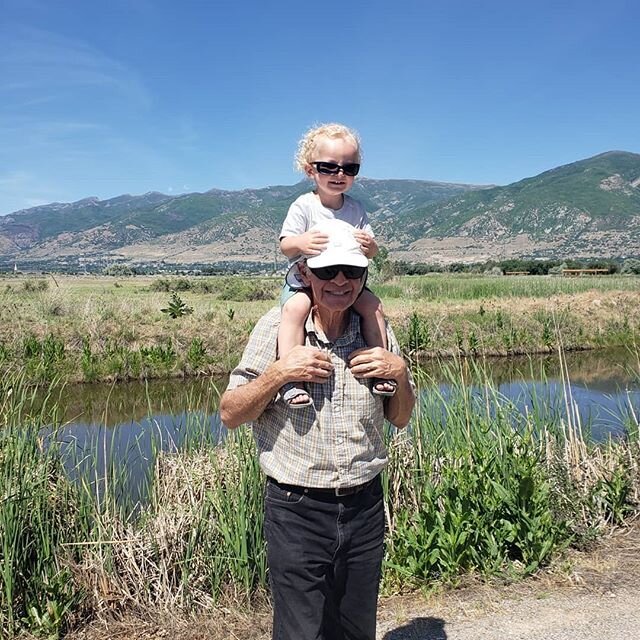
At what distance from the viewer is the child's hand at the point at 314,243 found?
6.84 ft

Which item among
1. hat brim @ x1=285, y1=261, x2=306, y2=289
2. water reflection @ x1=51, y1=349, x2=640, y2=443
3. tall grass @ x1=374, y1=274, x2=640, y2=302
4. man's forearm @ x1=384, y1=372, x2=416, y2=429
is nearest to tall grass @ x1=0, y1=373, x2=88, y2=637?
hat brim @ x1=285, y1=261, x2=306, y2=289

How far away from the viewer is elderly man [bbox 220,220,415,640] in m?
2.05

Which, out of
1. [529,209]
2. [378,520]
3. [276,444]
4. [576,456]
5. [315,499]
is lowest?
[576,456]

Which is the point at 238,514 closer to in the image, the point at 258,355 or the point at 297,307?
the point at 258,355

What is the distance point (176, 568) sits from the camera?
3691mm

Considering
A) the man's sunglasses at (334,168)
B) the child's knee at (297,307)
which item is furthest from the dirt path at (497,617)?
the man's sunglasses at (334,168)

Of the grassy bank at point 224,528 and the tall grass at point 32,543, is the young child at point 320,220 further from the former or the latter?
the tall grass at point 32,543

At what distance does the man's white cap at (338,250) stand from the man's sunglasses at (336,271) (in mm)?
13

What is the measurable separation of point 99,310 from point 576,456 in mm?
15832

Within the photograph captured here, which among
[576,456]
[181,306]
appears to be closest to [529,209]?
[181,306]

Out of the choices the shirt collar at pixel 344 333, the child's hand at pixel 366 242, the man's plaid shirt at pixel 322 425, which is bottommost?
the man's plaid shirt at pixel 322 425

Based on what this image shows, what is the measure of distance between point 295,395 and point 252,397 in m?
0.14

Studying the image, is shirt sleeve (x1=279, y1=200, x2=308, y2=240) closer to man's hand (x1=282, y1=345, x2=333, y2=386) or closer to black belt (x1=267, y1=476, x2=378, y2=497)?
man's hand (x1=282, y1=345, x2=333, y2=386)

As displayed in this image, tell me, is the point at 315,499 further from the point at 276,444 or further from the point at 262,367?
the point at 262,367
